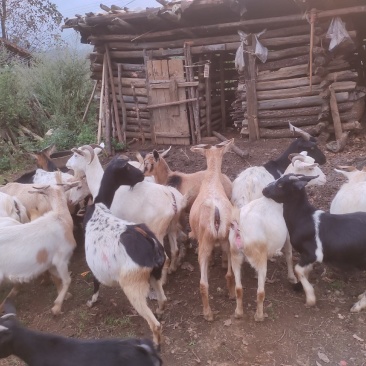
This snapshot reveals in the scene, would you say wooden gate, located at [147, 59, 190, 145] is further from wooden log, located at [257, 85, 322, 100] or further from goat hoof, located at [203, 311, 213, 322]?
goat hoof, located at [203, 311, 213, 322]

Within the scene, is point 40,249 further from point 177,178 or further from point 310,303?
point 310,303

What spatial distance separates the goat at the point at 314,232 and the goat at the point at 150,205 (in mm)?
1191

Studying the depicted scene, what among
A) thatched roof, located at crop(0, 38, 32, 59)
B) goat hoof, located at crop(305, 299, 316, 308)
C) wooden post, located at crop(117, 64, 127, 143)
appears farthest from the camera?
thatched roof, located at crop(0, 38, 32, 59)

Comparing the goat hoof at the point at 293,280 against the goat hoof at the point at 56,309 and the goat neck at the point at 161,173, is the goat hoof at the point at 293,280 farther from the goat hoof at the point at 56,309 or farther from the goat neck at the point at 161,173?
the goat hoof at the point at 56,309

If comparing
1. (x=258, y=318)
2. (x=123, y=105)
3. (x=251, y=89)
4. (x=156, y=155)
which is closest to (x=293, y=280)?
(x=258, y=318)

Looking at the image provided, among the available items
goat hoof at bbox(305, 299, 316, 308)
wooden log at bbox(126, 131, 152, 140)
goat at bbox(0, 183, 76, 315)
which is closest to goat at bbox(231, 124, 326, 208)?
goat hoof at bbox(305, 299, 316, 308)

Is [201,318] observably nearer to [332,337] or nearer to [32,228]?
[332,337]

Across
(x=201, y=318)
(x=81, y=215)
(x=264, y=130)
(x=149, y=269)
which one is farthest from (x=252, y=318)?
(x=264, y=130)

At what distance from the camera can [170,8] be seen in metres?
9.57

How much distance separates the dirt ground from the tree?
773 inches

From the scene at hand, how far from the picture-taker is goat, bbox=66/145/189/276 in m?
4.88

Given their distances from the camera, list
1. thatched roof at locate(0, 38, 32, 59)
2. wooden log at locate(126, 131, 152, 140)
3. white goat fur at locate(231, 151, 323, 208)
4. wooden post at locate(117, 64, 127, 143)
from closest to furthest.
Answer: white goat fur at locate(231, 151, 323, 208), wooden post at locate(117, 64, 127, 143), wooden log at locate(126, 131, 152, 140), thatched roof at locate(0, 38, 32, 59)

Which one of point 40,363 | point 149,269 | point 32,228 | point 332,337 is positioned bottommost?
point 332,337

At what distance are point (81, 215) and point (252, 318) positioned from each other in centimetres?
292
